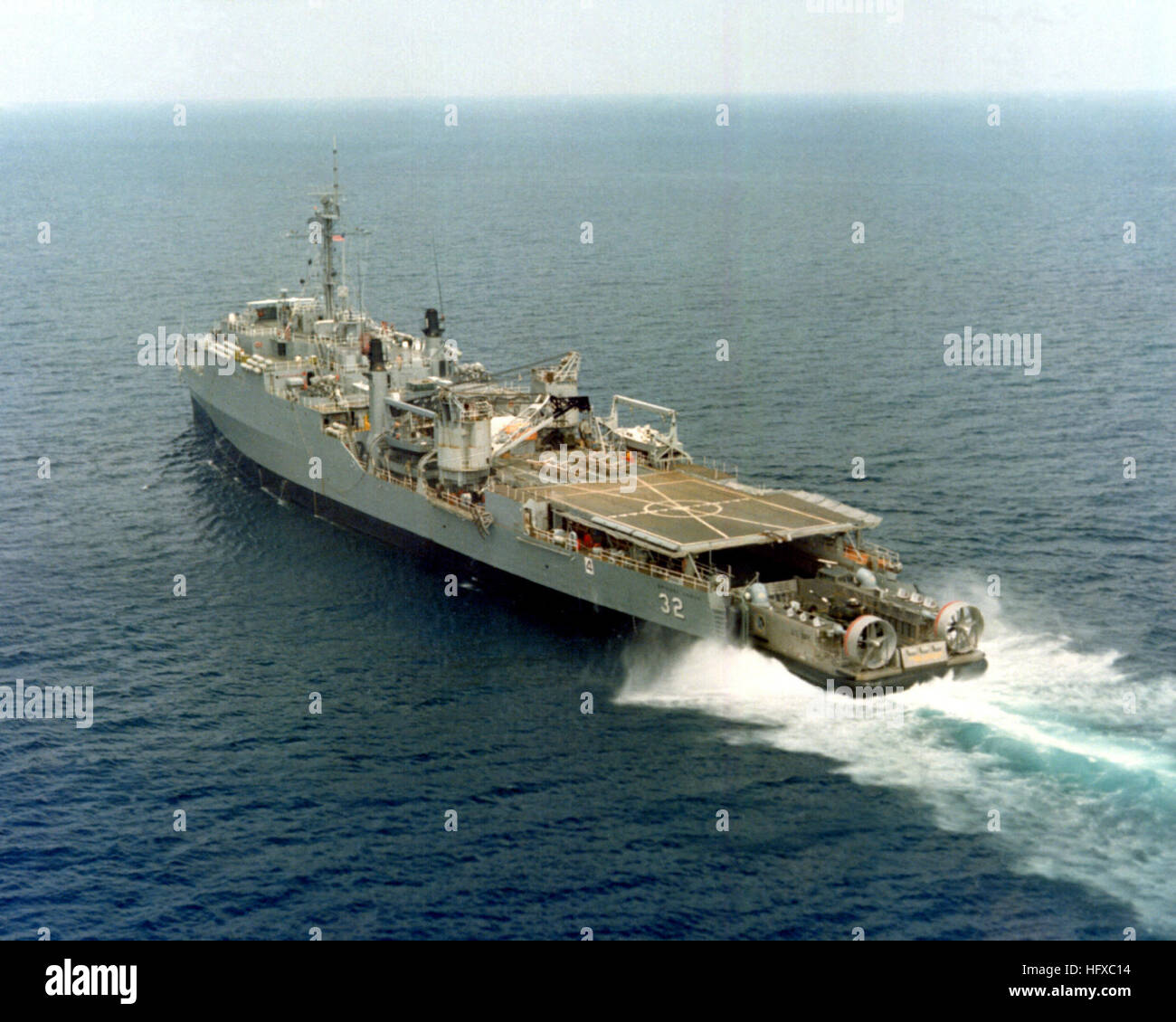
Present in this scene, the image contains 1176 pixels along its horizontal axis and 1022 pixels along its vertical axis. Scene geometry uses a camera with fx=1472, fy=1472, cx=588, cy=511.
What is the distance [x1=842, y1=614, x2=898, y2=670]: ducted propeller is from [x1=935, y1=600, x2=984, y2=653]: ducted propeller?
7.44 ft

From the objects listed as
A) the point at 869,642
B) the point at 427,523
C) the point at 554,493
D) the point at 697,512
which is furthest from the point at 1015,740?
the point at 427,523

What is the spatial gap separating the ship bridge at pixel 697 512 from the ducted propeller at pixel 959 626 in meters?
8.04

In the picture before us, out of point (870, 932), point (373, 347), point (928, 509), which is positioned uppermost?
point (373, 347)

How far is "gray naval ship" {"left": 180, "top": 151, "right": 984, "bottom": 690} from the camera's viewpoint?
6138 centimetres

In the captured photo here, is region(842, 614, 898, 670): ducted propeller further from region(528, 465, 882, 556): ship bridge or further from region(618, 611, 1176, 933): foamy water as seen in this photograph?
region(528, 465, 882, 556): ship bridge

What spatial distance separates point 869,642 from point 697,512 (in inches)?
530

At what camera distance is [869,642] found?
189 feet

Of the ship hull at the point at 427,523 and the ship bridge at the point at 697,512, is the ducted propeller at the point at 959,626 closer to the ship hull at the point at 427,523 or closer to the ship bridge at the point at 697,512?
the ship hull at the point at 427,523

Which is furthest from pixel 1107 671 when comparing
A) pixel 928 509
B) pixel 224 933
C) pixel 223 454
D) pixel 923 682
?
pixel 223 454

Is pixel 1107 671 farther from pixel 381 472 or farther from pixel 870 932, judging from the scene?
pixel 381 472

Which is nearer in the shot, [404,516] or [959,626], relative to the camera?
[959,626]

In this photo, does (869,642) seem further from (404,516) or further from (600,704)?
(404,516)

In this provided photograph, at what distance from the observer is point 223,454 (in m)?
92.8
